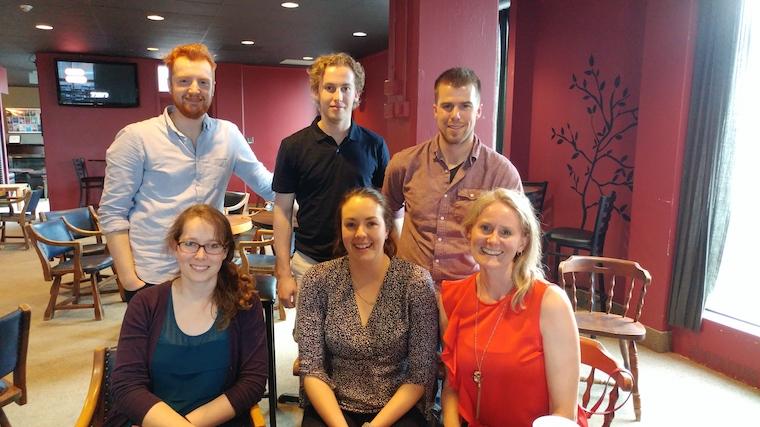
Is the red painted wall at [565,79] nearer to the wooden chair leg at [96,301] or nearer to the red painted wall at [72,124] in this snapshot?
the wooden chair leg at [96,301]

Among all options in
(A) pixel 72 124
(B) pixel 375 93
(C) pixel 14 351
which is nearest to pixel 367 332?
(C) pixel 14 351

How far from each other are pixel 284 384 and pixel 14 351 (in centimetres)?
149

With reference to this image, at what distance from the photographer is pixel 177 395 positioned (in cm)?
155

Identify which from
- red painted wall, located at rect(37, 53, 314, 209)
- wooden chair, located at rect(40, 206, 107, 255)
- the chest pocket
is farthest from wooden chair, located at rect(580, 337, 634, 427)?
red painted wall, located at rect(37, 53, 314, 209)

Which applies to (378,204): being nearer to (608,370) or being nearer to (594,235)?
(608,370)

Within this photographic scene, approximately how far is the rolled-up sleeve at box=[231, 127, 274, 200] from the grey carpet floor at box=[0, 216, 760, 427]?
47.4 inches

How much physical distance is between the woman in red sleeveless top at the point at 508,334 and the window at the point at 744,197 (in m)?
2.33

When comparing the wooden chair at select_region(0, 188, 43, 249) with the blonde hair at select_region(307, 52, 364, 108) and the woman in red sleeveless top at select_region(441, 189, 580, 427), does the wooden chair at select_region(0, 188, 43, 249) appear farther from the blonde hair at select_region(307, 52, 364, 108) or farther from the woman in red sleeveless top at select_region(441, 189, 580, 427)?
the woman in red sleeveless top at select_region(441, 189, 580, 427)

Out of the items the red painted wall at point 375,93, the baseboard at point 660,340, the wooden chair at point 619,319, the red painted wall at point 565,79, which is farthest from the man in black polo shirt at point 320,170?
the red painted wall at point 375,93

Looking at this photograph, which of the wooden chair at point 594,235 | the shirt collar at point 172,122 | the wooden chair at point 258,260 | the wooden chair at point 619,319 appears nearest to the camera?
the shirt collar at point 172,122

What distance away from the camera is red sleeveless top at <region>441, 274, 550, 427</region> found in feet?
4.53

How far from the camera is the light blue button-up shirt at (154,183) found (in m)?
1.78

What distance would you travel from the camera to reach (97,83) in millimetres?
8742

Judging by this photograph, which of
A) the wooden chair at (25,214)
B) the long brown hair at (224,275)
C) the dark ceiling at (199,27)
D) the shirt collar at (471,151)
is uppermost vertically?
the dark ceiling at (199,27)
